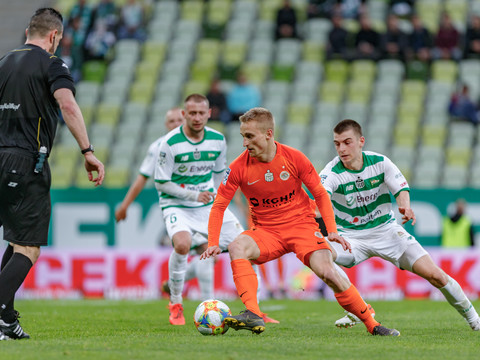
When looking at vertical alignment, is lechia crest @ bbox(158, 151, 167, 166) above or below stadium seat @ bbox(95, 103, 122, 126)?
below

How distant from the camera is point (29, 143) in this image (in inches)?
297

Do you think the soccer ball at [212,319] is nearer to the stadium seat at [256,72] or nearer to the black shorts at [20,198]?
the black shorts at [20,198]

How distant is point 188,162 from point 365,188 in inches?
91.6

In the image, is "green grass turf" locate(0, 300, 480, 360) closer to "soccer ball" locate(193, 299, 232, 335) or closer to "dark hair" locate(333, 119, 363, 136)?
"soccer ball" locate(193, 299, 232, 335)

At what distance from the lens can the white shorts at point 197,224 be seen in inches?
404

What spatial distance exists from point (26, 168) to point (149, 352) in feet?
6.60

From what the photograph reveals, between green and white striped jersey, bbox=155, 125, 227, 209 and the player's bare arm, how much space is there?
8.72 ft

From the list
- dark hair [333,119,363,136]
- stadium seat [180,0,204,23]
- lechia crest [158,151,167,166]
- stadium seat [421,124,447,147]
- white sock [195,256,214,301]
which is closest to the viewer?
dark hair [333,119,363,136]

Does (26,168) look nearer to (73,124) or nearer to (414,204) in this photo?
(73,124)

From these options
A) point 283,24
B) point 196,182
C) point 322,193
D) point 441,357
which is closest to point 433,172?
point 283,24

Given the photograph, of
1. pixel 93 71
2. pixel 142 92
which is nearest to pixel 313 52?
pixel 142 92

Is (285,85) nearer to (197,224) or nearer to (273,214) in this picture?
(197,224)

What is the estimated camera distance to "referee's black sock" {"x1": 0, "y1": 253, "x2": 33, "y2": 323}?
7.27 meters

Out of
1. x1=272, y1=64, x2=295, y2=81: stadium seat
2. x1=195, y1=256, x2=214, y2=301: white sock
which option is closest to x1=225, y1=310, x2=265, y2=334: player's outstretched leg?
x1=195, y1=256, x2=214, y2=301: white sock
